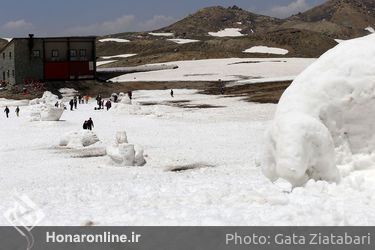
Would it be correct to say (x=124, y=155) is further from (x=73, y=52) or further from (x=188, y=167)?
(x=73, y=52)

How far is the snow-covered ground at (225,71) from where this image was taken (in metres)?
77.9

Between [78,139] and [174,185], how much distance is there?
12622mm

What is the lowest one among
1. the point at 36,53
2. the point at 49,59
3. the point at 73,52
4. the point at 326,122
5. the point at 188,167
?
the point at 188,167

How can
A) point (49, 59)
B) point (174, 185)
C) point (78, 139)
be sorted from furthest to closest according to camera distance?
point (49, 59) → point (78, 139) → point (174, 185)

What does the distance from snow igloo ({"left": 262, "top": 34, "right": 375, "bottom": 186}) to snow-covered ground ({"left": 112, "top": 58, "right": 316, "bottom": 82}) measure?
204ft

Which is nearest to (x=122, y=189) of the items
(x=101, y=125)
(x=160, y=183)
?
(x=160, y=183)

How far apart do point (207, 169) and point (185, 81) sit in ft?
182

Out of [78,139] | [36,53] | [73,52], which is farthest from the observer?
[73,52]

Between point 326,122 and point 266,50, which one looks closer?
point 326,122

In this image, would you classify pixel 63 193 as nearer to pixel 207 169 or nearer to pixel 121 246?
pixel 121 246

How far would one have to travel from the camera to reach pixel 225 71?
8488cm

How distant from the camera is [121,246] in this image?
8953 millimetres

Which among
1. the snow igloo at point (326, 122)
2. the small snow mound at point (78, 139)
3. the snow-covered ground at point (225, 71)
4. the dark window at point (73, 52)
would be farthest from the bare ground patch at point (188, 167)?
the snow-covered ground at point (225, 71)

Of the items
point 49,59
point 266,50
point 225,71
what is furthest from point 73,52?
point 266,50
